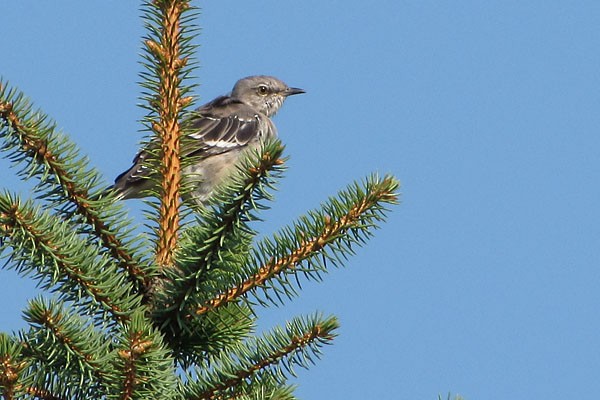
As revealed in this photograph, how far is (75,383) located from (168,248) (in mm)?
847

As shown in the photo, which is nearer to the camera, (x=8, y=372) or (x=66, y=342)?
(x=8, y=372)

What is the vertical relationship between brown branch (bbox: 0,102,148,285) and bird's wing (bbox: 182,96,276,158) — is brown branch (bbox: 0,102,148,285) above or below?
below

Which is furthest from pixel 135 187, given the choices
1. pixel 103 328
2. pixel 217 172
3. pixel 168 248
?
pixel 103 328

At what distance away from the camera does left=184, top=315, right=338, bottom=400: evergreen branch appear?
3076 mm

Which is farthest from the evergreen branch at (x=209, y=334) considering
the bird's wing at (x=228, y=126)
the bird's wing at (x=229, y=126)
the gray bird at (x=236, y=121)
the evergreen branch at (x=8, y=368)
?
the bird's wing at (x=229, y=126)

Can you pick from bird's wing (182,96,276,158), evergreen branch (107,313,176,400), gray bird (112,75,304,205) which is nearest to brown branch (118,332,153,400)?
evergreen branch (107,313,176,400)

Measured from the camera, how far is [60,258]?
9.76 ft

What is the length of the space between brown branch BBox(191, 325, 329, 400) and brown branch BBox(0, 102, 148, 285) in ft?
1.75

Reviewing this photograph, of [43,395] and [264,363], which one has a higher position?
[43,395]

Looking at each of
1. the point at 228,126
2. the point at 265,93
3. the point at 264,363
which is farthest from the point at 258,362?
the point at 265,93

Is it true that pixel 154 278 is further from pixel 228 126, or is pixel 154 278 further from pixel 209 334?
pixel 228 126

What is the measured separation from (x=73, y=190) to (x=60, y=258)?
32 centimetres

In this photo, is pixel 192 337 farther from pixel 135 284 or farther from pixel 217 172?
pixel 217 172

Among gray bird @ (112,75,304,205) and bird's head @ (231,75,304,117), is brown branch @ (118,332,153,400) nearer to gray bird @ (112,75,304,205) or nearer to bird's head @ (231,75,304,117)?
gray bird @ (112,75,304,205)
